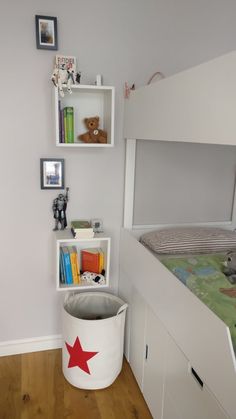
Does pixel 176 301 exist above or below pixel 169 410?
above

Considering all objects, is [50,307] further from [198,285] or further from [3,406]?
[198,285]

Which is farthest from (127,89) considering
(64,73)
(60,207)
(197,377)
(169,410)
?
(169,410)

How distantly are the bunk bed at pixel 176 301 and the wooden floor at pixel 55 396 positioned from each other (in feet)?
0.29

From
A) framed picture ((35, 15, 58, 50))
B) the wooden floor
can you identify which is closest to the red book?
the wooden floor

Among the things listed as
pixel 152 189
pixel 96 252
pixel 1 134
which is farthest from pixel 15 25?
pixel 96 252

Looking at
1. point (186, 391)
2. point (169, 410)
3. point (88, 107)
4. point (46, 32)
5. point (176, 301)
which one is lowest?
point (169, 410)

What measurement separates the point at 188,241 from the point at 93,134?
84cm

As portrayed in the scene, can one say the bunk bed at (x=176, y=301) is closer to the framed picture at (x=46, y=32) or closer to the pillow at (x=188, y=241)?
the pillow at (x=188, y=241)

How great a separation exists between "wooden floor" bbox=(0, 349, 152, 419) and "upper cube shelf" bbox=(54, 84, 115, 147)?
4.56 feet

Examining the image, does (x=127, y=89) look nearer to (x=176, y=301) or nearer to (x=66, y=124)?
(x=66, y=124)

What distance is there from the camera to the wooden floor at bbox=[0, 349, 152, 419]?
1838 mm

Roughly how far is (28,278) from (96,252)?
1.53 feet

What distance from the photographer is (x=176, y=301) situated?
1467 mm

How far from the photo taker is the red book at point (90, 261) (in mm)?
2199
